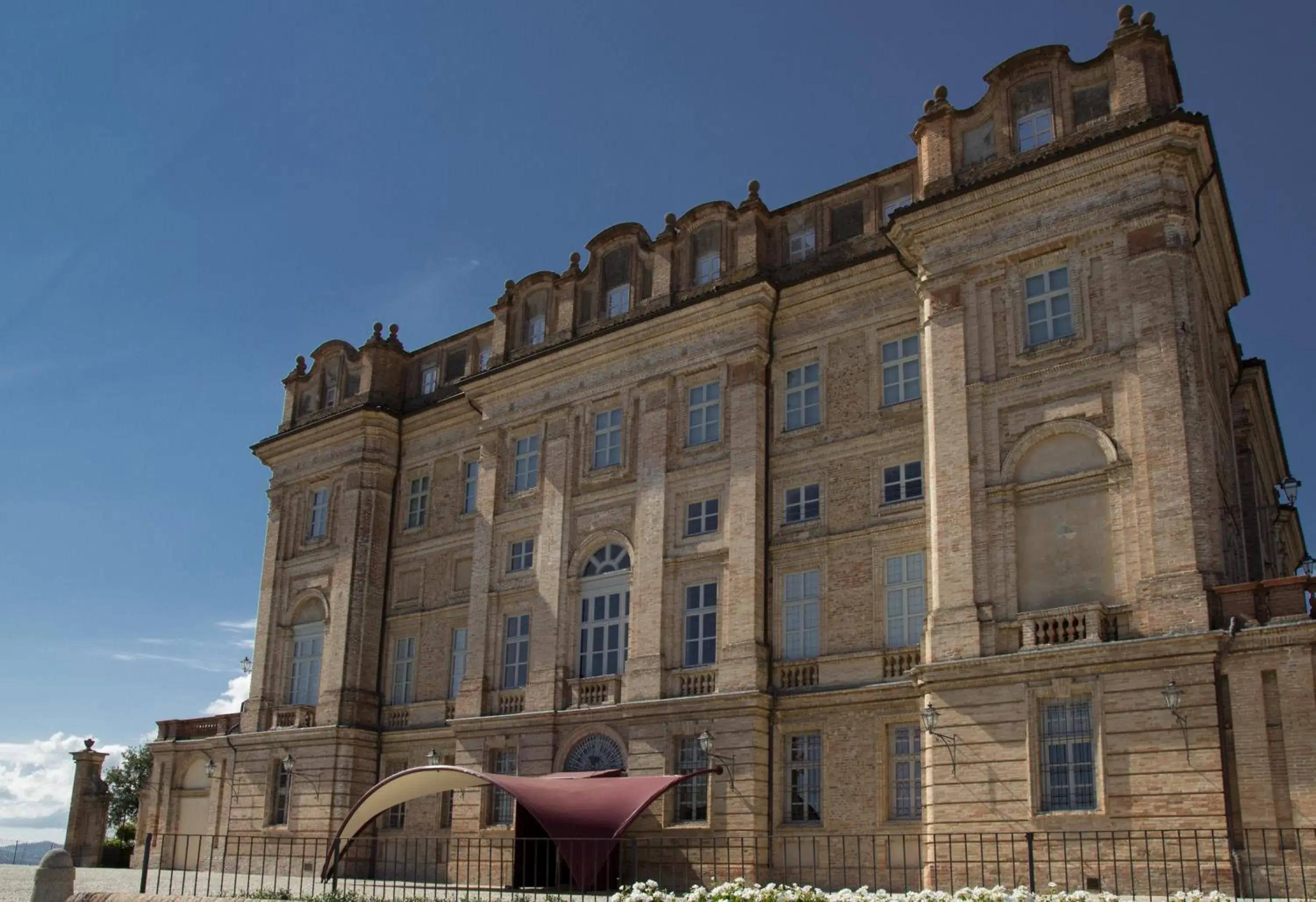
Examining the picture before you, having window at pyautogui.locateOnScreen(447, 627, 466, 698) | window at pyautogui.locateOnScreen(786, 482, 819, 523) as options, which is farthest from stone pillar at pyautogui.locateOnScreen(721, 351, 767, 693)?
window at pyautogui.locateOnScreen(447, 627, 466, 698)

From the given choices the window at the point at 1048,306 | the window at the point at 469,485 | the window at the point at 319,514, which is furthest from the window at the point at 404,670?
the window at the point at 1048,306

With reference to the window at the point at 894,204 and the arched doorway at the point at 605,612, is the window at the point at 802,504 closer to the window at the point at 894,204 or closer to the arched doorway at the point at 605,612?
the arched doorway at the point at 605,612

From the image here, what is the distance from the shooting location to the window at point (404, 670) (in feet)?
115

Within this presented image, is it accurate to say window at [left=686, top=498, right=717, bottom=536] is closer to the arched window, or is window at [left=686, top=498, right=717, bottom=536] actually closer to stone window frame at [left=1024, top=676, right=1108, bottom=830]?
the arched window

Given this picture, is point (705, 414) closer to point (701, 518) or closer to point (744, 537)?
point (701, 518)

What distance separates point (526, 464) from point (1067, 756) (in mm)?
16429

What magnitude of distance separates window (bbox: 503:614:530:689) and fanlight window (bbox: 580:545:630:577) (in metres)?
2.31

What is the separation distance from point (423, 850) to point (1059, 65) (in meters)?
23.8

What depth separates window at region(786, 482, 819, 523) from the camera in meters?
27.7

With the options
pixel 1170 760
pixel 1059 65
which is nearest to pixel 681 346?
pixel 1059 65

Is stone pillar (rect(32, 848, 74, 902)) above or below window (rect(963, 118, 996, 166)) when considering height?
below

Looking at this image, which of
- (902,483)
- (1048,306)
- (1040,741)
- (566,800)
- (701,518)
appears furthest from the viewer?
(701,518)

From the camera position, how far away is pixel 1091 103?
82.4 feet

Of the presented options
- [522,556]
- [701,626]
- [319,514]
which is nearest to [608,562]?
[522,556]
